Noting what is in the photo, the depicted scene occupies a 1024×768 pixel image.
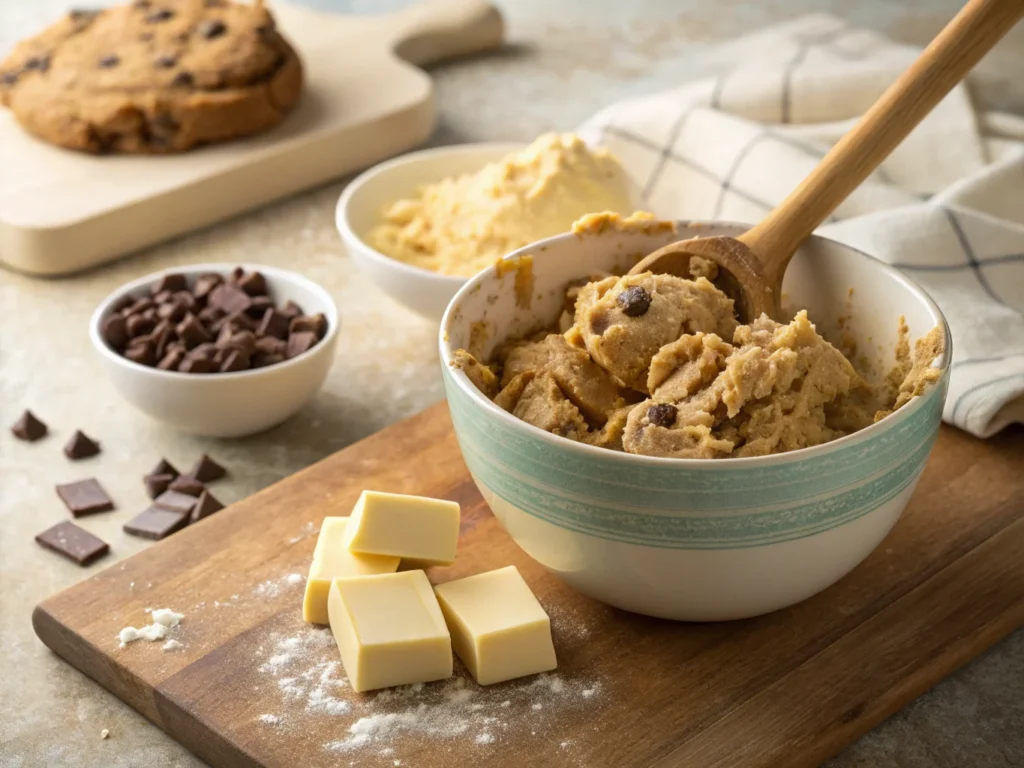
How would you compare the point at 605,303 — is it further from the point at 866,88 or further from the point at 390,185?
the point at 866,88

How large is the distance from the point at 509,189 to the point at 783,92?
84 cm

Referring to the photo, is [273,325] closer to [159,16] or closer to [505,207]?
[505,207]

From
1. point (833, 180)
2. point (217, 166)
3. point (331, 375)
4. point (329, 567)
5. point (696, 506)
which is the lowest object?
point (331, 375)

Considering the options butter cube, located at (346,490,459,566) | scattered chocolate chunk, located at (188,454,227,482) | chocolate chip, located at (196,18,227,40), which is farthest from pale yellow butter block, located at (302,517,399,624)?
chocolate chip, located at (196,18,227,40)

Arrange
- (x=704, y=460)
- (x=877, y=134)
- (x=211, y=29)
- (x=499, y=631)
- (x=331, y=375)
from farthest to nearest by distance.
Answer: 1. (x=211, y=29)
2. (x=331, y=375)
3. (x=877, y=134)
4. (x=499, y=631)
5. (x=704, y=460)

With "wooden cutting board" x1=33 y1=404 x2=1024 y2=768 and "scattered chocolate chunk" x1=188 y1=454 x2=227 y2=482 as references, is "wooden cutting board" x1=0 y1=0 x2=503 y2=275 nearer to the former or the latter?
"scattered chocolate chunk" x1=188 y1=454 x2=227 y2=482

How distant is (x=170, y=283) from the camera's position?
7.20ft

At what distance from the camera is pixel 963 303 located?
2.03 metres

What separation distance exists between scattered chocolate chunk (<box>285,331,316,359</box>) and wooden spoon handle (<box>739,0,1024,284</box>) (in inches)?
30.0

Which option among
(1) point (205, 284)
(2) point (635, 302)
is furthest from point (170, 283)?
(2) point (635, 302)

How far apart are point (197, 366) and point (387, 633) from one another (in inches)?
28.7

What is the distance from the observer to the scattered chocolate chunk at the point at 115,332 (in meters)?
2.05

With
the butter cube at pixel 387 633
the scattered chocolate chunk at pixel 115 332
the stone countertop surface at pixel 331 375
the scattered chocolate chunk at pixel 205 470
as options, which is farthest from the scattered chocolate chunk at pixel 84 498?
the butter cube at pixel 387 633

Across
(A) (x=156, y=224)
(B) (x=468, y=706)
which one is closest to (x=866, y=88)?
(A) (x=156, y=224)
